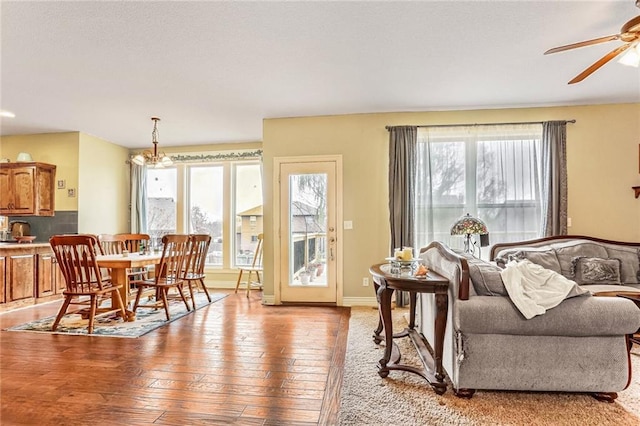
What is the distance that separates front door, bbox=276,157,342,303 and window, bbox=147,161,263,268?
1483mm

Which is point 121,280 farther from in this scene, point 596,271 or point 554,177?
point 554,177

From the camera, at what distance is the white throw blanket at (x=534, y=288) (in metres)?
2.16

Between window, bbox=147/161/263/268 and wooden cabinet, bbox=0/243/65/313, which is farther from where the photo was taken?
window, bbox=147/161/263/268

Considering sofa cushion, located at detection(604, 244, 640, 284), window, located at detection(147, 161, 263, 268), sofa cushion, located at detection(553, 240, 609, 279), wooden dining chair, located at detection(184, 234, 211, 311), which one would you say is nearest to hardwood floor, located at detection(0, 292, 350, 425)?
wooden dining chair, located at detection(184, 234, 211, 311)

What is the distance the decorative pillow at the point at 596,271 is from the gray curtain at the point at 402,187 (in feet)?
6.15

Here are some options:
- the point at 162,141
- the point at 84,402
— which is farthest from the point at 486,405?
the point at 162,141

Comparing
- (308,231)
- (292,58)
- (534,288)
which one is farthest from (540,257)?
(292,58)

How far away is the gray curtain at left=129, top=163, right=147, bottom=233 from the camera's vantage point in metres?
6.53

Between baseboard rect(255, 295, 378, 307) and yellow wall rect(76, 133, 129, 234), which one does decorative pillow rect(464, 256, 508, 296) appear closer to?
baseboard rect(255, 295, 378, 307)

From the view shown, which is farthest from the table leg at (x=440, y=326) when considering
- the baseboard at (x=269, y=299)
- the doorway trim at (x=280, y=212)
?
the baseboard at (x=269, y=299)

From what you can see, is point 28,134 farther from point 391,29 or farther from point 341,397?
point 341,397

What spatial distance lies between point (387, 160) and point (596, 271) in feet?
9.02

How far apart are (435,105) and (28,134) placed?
21.6 ft

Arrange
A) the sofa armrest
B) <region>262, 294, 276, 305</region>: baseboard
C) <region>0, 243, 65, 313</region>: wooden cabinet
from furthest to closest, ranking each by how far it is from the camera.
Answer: <region>262, 294, 276, 305</region>: baseboard
<region>0, 243, 65, 313</region>: wooden cabinet
the sofa armrest
